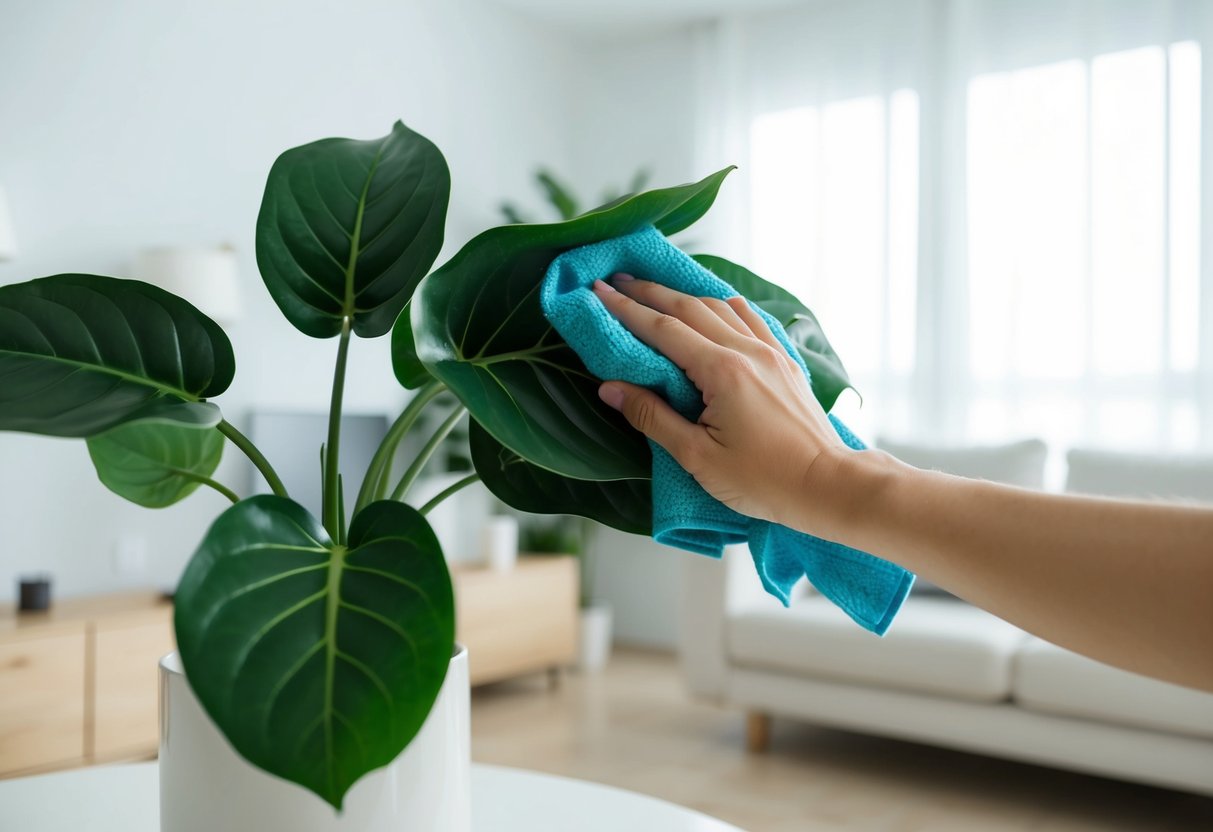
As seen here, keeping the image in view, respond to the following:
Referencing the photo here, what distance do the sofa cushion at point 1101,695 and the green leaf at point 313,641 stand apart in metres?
2.29

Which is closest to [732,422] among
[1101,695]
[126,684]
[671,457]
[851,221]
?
[671,457]

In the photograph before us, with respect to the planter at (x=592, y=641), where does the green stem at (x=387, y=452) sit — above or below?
above

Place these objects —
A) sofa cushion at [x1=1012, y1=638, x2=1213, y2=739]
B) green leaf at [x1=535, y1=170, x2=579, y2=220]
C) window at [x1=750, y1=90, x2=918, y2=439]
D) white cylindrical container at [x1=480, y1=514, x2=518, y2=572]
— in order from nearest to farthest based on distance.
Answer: sofa cushion at [x1=1012, y1=638, x2=1213, y2=739] < white cylindrical container at [x1=480, y1=514, x2=518, y2=572] < window at [x1=750, y1=90, x2=918, y2=439] < green leaf at [x1=535, y1=170, x2=579, y2=220]

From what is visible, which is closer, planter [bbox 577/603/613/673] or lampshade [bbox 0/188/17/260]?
lampshade [bbox 0/188/17/260]

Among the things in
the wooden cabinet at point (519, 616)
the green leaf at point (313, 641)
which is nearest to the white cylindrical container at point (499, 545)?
the wooden cabinet at point (519, 616)

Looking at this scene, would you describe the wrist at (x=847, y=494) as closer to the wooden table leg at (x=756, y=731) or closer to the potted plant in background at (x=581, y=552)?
the wooden table leg at (x=756, y=731)

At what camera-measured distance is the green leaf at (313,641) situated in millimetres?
450

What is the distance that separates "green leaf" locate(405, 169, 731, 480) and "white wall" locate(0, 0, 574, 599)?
2851 millimetres

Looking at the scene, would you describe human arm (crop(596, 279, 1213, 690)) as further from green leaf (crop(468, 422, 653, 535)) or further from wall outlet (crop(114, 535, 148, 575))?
wall outlet (crop(114, 535, 148, 575))

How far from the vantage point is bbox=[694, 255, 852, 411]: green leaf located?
0.83 m

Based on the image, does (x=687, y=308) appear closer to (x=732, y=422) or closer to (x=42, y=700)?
(x=732, y=422)

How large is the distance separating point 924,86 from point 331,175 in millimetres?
4164

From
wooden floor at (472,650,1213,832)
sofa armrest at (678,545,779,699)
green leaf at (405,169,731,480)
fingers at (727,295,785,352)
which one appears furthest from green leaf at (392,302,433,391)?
sofa armrest at (678,545,779,699)

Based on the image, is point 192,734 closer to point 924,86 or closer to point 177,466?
point 177,466
